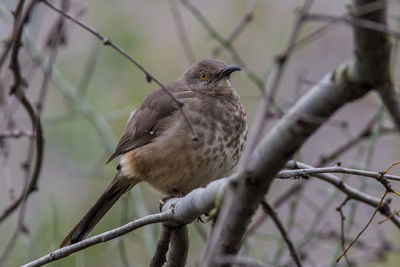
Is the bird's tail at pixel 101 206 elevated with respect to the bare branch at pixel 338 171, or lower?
elevated

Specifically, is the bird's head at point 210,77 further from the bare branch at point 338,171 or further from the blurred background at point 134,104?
the bare branch at point 338,171

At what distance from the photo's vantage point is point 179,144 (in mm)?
4191

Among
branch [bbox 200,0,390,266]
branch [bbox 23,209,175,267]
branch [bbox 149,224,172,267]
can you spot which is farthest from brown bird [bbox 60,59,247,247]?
branch [bbox 200,0,390,266]

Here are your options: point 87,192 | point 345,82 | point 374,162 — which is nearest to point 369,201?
point 345,82

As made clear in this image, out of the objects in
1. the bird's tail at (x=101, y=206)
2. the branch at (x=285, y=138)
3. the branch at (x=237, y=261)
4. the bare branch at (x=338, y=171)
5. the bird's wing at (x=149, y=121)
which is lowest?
the branch at (x=237, y=261)

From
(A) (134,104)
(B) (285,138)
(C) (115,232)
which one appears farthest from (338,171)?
(A) (134,104)

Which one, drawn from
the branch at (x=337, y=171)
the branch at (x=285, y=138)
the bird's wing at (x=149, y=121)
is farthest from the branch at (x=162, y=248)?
the branch at (x=285, y=138)

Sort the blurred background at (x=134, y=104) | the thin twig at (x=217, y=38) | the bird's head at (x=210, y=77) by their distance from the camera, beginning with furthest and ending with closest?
1. the blurred background at (x=134, y=104)
2. the bird's head at (x=210, y=77)
3. the thin twig at (x=217, y=38)

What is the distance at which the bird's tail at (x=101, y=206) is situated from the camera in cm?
431

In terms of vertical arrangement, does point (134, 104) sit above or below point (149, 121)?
above

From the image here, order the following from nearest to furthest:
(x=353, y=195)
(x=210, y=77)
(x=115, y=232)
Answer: (x=115, y=232)
(x=353, y=195)
(x=210, y=77)

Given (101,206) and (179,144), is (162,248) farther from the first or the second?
(101,206)

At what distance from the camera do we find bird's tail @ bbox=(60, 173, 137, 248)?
431cm

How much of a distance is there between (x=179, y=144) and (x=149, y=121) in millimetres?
488
